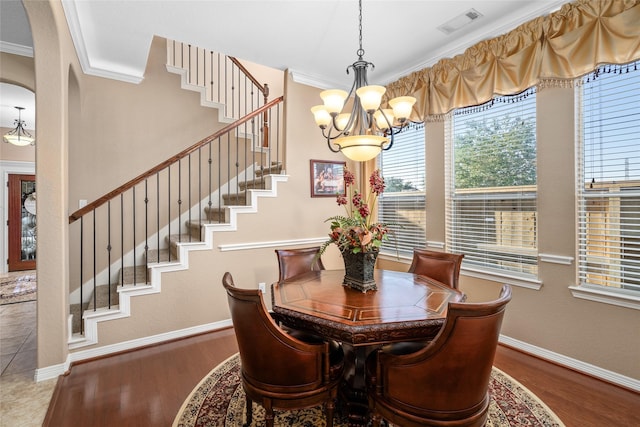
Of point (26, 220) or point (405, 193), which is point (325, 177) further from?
point (26, 220)

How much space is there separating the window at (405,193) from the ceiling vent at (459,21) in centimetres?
111

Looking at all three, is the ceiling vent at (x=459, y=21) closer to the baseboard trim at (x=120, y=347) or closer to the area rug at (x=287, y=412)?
the area rug at (x=287, y=412)

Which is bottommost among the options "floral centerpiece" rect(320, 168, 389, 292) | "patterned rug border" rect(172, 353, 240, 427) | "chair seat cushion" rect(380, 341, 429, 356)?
"patterned rug border" rect(172, 353, 240, 427)

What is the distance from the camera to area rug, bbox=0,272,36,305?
4.44m

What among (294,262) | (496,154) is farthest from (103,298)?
(496,154)

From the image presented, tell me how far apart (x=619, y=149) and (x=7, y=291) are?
7883 mm

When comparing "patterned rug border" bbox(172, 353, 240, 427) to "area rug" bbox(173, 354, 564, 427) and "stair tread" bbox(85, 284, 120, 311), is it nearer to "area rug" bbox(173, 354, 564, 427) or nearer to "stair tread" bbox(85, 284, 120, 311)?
"area rug" bbox(173, 354, 564, 427)

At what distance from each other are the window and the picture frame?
2.20ft

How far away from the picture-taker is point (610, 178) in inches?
91.3

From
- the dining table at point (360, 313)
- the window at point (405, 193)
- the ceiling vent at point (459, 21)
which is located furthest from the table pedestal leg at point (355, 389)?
the ceiling vent at point (459, 21)

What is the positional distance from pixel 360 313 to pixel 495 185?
7.25 ft

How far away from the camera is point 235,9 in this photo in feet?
8.67

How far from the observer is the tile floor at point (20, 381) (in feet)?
6.42

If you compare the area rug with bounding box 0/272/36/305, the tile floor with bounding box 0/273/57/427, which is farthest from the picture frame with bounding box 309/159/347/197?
the area rug with bounding box 0/272/36/305
